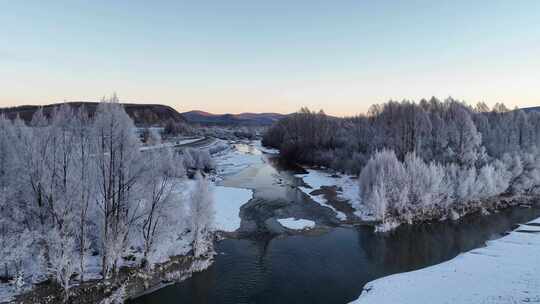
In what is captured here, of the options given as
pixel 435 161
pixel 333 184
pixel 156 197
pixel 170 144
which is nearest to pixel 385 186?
pixel 435 161

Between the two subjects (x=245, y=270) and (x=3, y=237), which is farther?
(x=245, y=270)

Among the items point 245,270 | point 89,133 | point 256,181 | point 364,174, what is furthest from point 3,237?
point 256,181


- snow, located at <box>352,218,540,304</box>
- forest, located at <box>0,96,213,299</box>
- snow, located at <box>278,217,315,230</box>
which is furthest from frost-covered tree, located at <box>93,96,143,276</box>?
snow, located at <box>278,217,315,230</box>

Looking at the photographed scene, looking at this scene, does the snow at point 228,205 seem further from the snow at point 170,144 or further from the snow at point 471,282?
the snow at point 471,282

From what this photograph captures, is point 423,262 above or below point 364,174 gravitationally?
below

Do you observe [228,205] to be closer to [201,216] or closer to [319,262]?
[201,216]

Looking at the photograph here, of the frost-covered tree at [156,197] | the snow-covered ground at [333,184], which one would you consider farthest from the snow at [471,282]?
the frost-covered tree at [156,197]

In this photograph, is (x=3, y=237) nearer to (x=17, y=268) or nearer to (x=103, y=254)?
(x=17, y=268)
